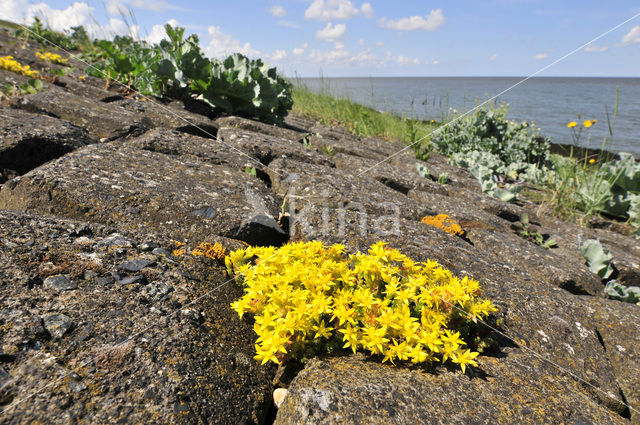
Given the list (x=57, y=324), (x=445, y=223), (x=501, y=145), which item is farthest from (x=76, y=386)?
(x=501, y=145)

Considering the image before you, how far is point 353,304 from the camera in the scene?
182 centimetres

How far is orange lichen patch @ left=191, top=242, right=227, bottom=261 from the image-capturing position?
1.98m

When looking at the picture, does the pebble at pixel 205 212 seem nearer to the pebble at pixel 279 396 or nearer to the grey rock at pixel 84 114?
the pebble at pixel 279 396

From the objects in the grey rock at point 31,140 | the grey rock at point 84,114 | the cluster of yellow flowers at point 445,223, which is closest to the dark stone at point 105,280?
the grey rock at point 31,140

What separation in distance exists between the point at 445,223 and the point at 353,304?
1.63 m

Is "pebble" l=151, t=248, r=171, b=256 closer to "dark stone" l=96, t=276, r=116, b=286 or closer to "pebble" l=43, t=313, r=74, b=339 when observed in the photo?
"dark stone" l=96, t=276, r=116, b=286

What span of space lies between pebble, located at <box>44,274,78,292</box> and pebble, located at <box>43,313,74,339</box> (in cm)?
15

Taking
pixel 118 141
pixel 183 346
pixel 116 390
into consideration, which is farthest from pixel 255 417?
pixel 118 141

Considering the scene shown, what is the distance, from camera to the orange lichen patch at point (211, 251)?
198 cm

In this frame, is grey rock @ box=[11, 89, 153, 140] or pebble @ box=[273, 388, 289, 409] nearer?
pebble @ box=[273, 388, 289, 409]

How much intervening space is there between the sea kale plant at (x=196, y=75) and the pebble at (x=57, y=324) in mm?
3920

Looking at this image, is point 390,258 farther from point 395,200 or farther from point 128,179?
point 128,179

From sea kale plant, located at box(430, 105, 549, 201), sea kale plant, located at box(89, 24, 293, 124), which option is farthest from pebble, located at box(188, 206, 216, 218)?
sea kale plant, located at box(430, 105, 549, 201)

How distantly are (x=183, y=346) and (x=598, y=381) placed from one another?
195 centimetres
